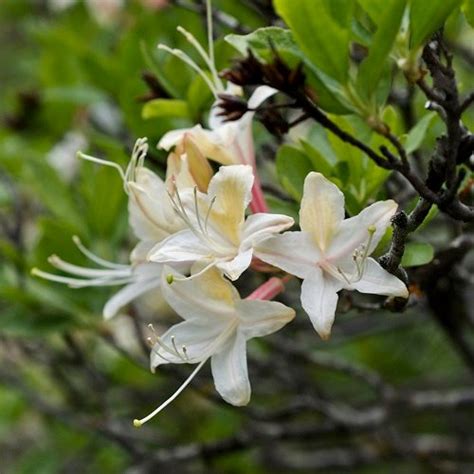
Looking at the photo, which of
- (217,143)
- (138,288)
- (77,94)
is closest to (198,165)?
(217,143)

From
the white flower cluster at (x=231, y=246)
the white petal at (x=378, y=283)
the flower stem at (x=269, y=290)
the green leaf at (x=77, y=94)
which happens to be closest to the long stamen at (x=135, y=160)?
the white flower cluster at (x=231, y=246)

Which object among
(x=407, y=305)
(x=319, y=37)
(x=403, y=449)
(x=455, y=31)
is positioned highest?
(x=319, y=37)

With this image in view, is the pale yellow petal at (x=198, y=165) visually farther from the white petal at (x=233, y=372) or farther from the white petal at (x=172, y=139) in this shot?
the white petal at (x=233, y=372)

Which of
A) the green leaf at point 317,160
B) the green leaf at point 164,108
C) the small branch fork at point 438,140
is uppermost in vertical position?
the small branch fork at point 438,140

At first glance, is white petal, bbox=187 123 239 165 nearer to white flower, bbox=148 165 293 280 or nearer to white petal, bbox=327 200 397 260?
white flower, bbox=148 165 293 280

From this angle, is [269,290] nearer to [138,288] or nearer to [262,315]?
[262,315]

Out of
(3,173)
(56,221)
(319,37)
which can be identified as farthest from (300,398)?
(319,37)

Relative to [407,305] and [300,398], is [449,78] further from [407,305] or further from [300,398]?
[300,398]

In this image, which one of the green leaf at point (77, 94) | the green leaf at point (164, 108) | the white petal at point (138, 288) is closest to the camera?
the white petal at point (138, 288)

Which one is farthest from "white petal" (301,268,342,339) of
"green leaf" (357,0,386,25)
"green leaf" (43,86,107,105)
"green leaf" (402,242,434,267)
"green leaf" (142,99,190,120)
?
"green leaf" (43,86,107,105)
